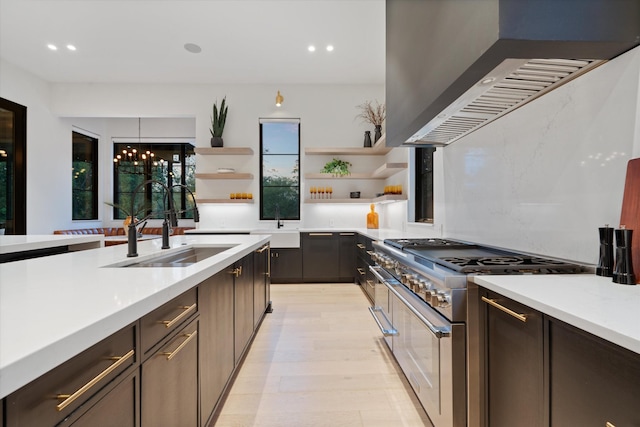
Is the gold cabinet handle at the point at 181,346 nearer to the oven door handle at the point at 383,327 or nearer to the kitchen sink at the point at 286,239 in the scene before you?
the oven door handle at the point at 383,327

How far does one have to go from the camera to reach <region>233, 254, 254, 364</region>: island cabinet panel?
6.73 ft

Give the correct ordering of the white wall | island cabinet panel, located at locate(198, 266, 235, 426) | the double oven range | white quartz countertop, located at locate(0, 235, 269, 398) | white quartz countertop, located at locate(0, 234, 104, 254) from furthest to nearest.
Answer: the white wall, white quartz countertop, located at locate(0, 234, 104, 254), island cabinet panel, located at locate(198, 266, 235, 426), the double oven range, white quartz countertop, located at locate(0, 235, 269, 398)

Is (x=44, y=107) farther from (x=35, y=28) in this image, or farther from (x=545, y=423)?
(x=545, y=423)

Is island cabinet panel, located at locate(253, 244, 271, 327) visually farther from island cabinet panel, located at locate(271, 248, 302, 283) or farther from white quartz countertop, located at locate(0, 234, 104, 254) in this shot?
white quartz countertop, located at locate(0, 234, 104, 254)

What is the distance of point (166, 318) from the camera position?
1.08 metres

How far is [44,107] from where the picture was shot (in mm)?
5215

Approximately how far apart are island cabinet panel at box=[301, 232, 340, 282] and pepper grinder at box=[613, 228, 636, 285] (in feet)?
12.5

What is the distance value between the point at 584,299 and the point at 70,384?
137 centimetres

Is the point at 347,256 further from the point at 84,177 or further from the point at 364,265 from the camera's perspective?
the point at 84,177

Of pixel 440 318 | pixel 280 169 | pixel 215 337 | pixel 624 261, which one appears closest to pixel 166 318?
pixel 215 337

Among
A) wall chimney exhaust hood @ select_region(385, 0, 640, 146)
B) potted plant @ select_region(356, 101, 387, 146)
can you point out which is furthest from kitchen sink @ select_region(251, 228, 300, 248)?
wall chimney exhaust hood @ select_region(385, 0, 640, 146)

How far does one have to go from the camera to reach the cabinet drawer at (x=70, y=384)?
1.81ft

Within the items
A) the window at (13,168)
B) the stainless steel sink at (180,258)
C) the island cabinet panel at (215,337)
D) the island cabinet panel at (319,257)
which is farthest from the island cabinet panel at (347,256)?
the window at (13,168)

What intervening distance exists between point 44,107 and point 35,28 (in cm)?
184
